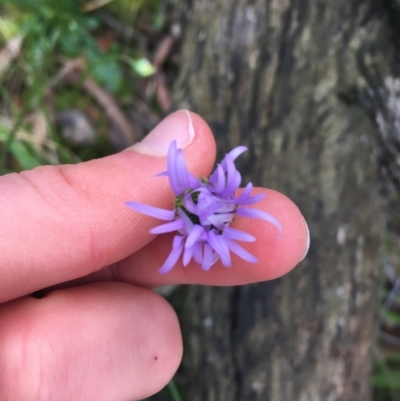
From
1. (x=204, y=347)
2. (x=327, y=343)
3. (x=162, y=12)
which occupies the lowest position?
(x=204, y=347)

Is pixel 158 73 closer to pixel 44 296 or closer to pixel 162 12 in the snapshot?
pixel 162 12

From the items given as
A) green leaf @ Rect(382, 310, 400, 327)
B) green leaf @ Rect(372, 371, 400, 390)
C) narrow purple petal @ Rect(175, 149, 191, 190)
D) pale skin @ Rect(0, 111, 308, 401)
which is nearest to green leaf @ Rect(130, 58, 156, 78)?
pale skin @ Rect(0, 111, 308, 401)

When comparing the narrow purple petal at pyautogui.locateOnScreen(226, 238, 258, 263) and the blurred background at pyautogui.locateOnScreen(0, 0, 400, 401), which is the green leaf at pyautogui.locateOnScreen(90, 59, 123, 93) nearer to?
the blurred background at pyautogui.locateOnScreen(0, 0, 400, 401)

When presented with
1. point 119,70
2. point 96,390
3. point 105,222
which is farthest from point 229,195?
point 119,70

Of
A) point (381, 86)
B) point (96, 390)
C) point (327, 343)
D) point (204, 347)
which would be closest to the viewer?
point (96, 390)

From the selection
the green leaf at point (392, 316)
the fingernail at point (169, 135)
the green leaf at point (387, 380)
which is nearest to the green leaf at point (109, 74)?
the fingernail at point (169, 135)

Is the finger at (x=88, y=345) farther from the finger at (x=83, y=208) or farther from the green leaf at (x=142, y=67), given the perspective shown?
the green leaf at (x=142, y=67)

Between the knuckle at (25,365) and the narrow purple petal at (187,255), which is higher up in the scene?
the narrow purple petal at (187,255)
